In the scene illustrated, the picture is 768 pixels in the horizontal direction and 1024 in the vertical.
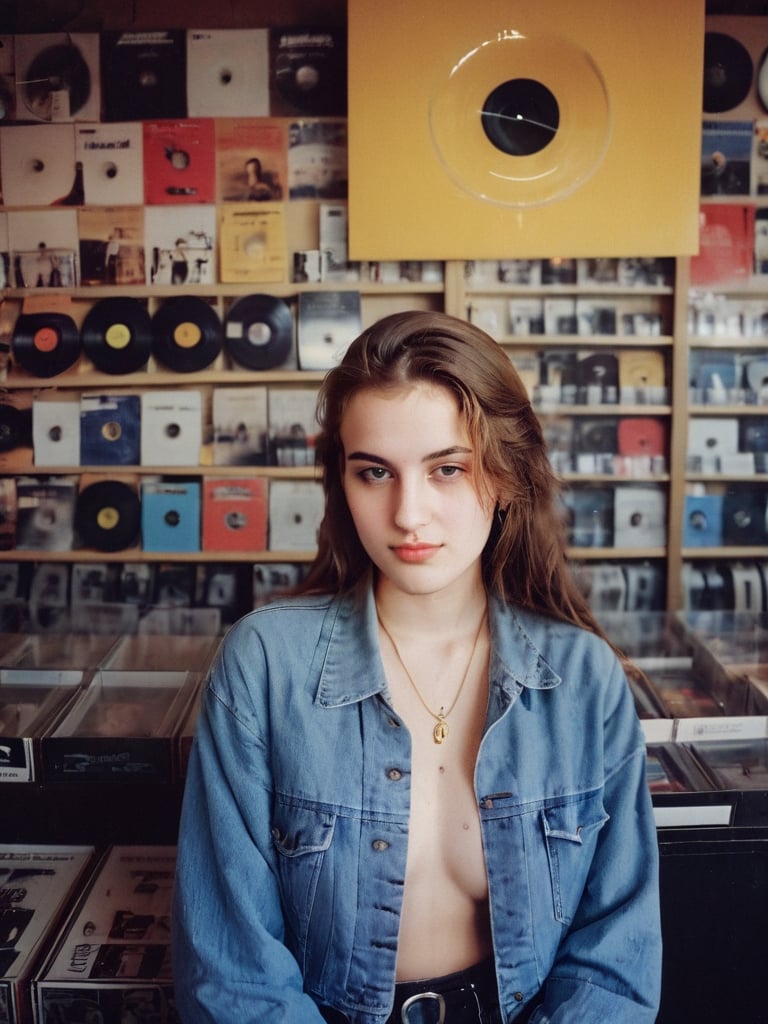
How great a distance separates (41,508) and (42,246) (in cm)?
65

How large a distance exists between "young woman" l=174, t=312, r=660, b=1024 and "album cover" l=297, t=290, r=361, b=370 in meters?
0.79

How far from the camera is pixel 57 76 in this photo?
1.97 meters

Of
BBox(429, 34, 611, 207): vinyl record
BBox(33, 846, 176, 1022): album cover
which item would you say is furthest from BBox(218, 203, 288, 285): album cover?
BBox(33, 846, 176, 1022): album cover

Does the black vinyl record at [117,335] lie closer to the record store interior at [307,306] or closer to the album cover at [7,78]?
the record store interior at [307,306]

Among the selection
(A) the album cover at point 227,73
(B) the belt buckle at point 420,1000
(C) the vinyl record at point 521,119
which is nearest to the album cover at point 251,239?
(A) the album cover at point 227,73

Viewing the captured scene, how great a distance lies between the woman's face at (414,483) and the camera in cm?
118

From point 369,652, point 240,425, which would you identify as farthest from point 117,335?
point 369,652

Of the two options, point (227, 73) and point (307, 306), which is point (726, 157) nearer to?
point (307, 306)

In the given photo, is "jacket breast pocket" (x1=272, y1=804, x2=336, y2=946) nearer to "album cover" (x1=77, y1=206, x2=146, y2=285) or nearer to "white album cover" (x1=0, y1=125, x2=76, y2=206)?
"album cover" (x1=77, y1=206, x2=146, y2=285)

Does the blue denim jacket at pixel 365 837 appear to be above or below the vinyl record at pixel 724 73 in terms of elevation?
below

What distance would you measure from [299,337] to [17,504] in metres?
0.83

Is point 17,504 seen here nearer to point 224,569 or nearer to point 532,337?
point 224,569

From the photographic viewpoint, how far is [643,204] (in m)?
1.97

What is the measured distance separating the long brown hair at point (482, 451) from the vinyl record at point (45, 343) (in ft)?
3.26
